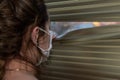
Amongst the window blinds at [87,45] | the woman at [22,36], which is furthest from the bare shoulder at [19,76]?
the window blinds at [87,45]

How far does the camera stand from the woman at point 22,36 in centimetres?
172

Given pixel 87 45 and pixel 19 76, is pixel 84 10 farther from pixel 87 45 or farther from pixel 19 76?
pixel 19 76

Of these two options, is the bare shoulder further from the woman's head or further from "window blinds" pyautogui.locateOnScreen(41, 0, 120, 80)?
"window blinds" pyautogui.locateOnScreen(41, 0, 120, 80)

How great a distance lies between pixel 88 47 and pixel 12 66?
0.60m

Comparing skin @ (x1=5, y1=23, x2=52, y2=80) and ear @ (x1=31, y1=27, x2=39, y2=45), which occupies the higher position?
ear @ (x1=31, y1=27, x2=39, y2=45)

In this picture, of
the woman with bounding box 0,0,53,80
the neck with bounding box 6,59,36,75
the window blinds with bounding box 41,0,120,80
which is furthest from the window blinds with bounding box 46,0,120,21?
the neck with bounding box 6,59,36,75

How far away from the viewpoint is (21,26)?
1.74 meters

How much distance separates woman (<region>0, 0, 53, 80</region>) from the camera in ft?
5.63

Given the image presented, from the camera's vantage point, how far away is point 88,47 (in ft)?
7.13

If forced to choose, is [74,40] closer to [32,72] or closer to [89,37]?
[89,37]

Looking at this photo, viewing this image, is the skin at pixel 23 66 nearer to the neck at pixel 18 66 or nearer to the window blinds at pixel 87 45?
the neck at pixel 18 66

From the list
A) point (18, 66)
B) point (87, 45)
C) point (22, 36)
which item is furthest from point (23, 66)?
point (87, 45)

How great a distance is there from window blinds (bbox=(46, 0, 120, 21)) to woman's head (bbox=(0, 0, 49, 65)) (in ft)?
1.21

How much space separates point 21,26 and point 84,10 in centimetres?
54
